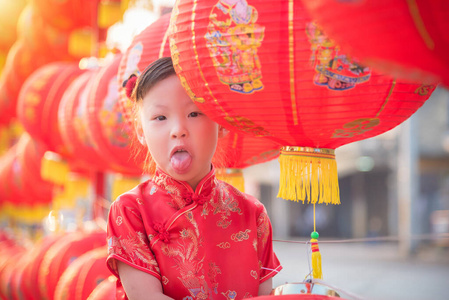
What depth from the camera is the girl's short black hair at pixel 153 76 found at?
1125 millimetres

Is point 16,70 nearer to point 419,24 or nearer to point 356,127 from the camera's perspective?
point 356,127

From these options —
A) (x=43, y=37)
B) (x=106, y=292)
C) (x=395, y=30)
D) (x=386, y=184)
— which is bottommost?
(x=386, y=184)

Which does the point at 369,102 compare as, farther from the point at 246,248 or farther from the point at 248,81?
the point at 246,248

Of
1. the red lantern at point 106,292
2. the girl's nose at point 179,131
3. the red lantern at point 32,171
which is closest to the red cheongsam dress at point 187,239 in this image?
the girl's nose at point 179,131

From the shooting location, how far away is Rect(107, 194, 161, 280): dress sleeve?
1.04 meters

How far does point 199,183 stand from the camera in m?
1.13

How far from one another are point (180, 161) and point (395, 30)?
1.76 ft

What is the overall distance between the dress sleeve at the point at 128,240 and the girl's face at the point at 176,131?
4.4 inches

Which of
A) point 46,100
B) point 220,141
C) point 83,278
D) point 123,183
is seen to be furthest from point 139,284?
point 46,100

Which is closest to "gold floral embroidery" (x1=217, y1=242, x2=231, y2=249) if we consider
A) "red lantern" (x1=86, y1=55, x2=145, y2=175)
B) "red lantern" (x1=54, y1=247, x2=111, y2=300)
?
"red lantern" (x1=86, y1=55, x2=145, y2=175)

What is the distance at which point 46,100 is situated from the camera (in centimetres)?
309

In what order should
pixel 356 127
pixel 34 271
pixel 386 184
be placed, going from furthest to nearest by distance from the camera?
pixel 386 184 → pixel 34 271 → pixel 356 127

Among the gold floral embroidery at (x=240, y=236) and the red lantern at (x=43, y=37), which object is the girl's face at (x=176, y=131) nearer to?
the gold floral embroidery at (x=240, y=236)

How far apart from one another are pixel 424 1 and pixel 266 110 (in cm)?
44
